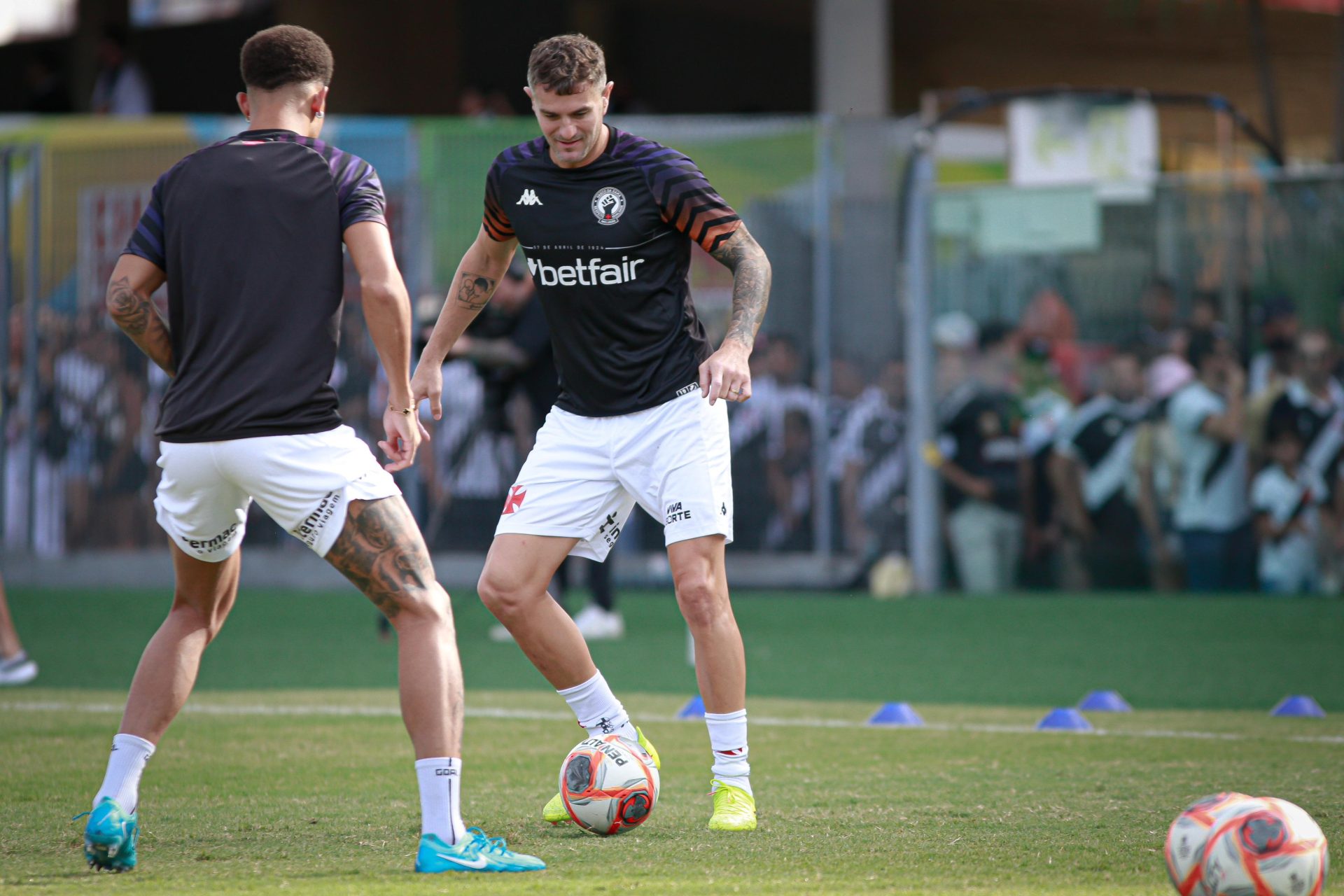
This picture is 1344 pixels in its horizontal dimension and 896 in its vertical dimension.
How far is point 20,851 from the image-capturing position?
4.78 m

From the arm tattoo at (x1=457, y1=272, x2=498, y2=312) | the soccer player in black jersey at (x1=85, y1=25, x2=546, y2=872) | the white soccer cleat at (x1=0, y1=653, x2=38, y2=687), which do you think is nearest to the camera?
the soccer player in black jersey at (x1=85, y1=25, x2=546, y2=872)

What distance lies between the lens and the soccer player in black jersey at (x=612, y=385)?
5.36 m

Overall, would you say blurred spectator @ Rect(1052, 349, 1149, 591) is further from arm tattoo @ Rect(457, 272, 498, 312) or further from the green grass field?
arm tattoo @ Rect(457, 272, 498, 312)

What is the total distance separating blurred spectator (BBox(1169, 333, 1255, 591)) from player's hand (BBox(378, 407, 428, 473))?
1081 centimetres

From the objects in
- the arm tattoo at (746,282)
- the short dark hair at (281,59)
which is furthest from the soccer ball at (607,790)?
the short dark hair at (281,59)

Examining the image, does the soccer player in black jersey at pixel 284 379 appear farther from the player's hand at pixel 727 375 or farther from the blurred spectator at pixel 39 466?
the blurred spectator at pixel 39 466

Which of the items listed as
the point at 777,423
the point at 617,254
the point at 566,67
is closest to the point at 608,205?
the point at 617,254

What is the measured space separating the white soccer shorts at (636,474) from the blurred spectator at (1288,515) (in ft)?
31.7

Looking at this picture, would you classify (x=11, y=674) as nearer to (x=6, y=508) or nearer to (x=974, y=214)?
(x=6, y=508)

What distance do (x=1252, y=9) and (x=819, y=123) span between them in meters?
4.43

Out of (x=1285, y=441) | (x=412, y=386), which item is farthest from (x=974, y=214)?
(x=412, y=386)

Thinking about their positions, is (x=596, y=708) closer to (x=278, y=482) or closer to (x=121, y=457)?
(x=278, y=482)

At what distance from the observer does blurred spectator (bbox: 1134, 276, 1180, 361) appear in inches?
576

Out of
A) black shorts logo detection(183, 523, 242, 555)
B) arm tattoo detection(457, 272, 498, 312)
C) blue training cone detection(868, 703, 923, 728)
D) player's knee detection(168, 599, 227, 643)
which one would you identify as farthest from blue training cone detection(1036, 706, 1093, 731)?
black shorts logo detection(183, 523, 242, 555)
